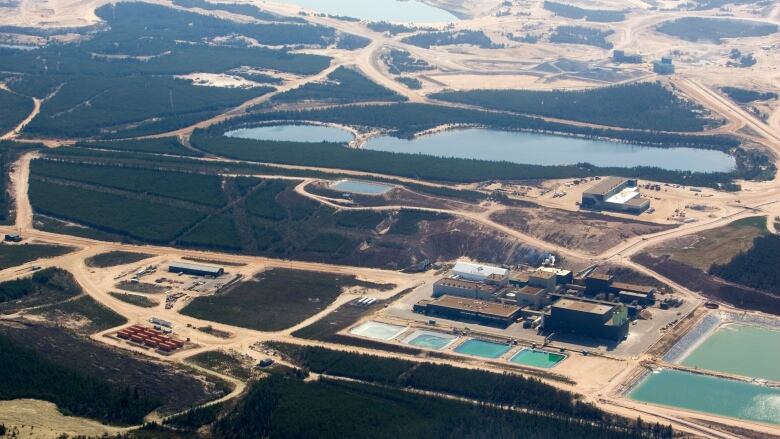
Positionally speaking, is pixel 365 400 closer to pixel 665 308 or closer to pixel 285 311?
pixel 285 311

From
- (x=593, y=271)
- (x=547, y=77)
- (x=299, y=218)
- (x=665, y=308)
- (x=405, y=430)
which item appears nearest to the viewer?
(x=405, y=430)

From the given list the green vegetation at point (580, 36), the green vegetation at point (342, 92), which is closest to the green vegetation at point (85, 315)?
the green vegetation at point (342, 92)

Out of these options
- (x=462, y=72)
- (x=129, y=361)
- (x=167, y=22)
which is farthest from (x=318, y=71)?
(x=129, y=361)

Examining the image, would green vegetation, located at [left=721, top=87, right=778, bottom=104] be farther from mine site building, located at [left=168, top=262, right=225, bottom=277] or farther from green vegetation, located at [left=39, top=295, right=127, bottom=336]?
green vegetation, located at [left=39, top=295, right=127, bottom=336]

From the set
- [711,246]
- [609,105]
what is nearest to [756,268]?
[711,246]

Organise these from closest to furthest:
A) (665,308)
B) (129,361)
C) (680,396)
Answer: (680,396)
(129,361)
(665,308)

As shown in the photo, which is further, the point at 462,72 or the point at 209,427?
the point at 462,72

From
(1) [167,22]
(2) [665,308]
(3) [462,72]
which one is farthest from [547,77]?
(2) [665,308]
